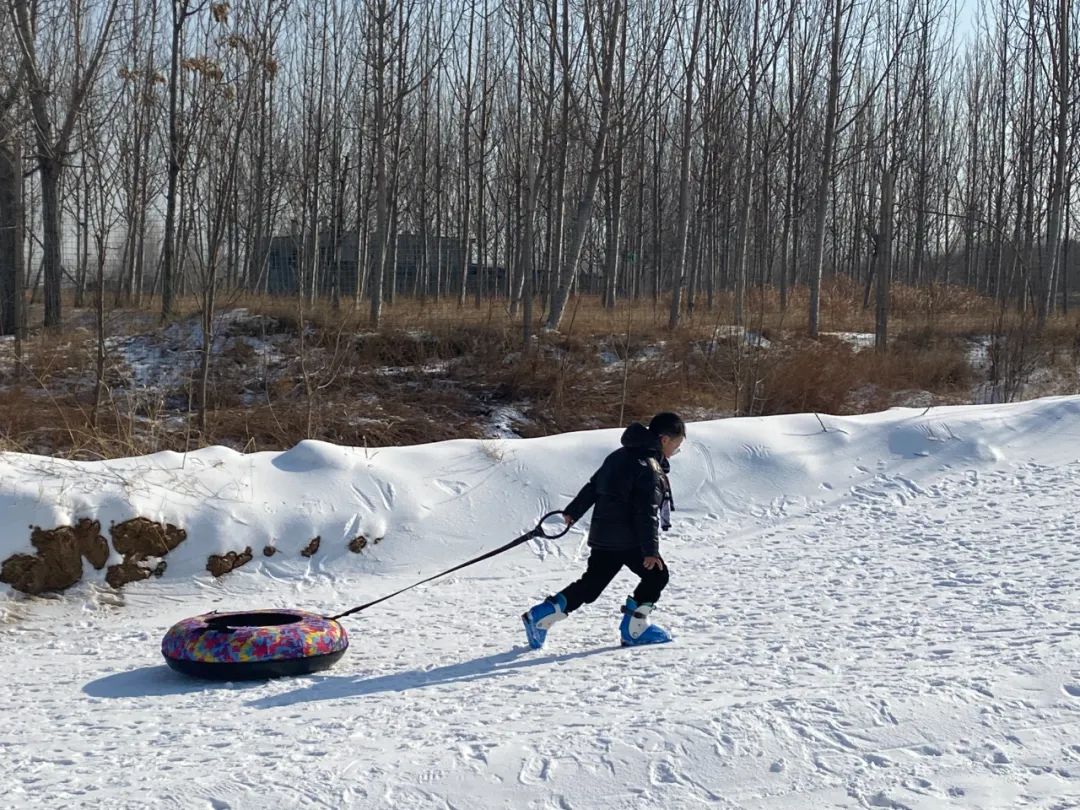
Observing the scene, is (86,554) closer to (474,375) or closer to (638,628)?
(638,628)

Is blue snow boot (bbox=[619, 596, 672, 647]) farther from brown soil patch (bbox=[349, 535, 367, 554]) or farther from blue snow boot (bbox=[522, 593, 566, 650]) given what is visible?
brown soil patch (bbox=[349, 535, 367, 554])

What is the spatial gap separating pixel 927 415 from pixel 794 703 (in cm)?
760

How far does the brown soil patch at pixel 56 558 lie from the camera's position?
7.57 metres

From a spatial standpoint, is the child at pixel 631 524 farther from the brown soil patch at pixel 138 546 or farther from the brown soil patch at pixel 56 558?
the brown soil patch at pixel 56 558

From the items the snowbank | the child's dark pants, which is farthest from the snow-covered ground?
the child's dark pants

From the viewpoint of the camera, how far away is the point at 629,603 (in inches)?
246

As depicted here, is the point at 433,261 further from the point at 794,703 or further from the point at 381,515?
the point at 794,703

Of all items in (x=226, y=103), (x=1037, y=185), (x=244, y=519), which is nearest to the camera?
(x=244, y=519)

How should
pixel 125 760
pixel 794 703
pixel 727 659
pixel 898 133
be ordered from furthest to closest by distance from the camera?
pixel 898 133
pixel 727 659
pixel 794 703
pixel 125 760

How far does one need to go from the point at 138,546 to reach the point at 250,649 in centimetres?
275

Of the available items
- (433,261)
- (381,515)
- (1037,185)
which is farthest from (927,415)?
(433,261)

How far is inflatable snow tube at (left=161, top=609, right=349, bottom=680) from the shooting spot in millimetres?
5699

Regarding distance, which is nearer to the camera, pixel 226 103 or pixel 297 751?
pixel 297 751

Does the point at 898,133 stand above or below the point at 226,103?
above
